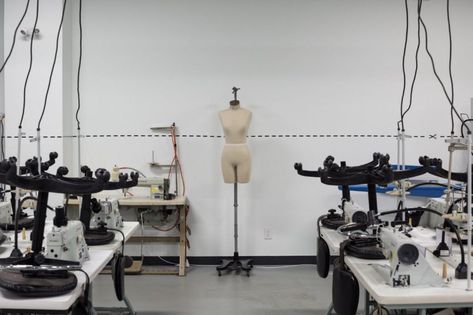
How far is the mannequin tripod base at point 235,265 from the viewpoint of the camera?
4.71 m

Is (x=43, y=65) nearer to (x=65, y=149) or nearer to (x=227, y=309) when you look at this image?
(x=65, y=149)

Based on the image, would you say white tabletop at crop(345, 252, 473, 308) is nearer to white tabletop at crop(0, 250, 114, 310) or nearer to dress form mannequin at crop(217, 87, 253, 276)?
white tabletop at crop(0, 250, 114, 310)

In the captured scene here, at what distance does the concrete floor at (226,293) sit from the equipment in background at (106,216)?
1.05 m

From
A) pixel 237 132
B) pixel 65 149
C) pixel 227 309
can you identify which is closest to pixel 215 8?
pixel 237 132

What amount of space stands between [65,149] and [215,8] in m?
2.33

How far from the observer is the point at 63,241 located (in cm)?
214

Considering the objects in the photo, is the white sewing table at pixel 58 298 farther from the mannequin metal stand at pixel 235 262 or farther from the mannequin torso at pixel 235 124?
the mannequin metal stand at pixel 235 262

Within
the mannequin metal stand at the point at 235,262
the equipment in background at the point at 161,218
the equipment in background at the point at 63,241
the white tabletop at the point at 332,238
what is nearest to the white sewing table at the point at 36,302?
the equipment in background at the point at 63,241

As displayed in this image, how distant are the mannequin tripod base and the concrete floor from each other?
85mm

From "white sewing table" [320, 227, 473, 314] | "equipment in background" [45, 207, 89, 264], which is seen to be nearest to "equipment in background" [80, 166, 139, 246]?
"equipment in background" [45, 207, 89, 264]

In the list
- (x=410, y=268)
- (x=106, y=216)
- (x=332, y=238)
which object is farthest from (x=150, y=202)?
(x=410, y=268)

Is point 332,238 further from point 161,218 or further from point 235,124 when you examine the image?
point 161,218

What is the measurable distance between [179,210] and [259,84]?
171cm

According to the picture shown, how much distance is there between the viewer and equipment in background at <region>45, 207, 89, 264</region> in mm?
2121
